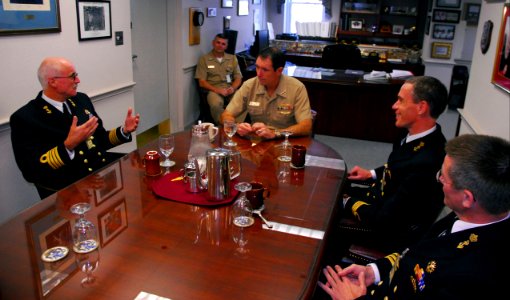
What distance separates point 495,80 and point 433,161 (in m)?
1.63

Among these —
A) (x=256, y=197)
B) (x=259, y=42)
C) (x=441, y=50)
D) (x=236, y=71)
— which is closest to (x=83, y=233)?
(x=256, y=197)

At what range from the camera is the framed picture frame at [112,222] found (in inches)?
58.1

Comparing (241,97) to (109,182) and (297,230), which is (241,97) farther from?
(297,230)

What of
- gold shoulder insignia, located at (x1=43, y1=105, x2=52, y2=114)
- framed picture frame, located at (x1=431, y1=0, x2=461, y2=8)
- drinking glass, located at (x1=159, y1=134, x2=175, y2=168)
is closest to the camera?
drinking glass, located at (x1=159, y1=134, x2=175, y2=168)

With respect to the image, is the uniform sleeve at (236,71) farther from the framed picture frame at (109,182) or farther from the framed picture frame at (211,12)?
the framed picture frame at (109,182)

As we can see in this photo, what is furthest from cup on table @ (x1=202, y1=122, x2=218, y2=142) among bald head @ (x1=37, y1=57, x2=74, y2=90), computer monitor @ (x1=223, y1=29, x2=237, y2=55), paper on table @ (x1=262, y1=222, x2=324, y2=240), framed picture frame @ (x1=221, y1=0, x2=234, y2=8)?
framed picture frame @ (x1=221, y1=0, x2=234, y2=8)

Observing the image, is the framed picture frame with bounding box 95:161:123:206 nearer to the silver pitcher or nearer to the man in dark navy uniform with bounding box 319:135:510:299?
the silver pitcher

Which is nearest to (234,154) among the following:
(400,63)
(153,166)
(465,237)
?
(153,166)

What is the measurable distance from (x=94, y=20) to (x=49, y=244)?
8.51 ft

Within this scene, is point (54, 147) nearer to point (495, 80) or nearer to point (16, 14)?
point (16, 14)

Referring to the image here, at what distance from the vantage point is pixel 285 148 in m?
2.45

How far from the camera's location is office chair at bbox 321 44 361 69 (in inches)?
260

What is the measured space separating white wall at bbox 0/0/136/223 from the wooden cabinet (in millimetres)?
5573

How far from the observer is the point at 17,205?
116 inches
